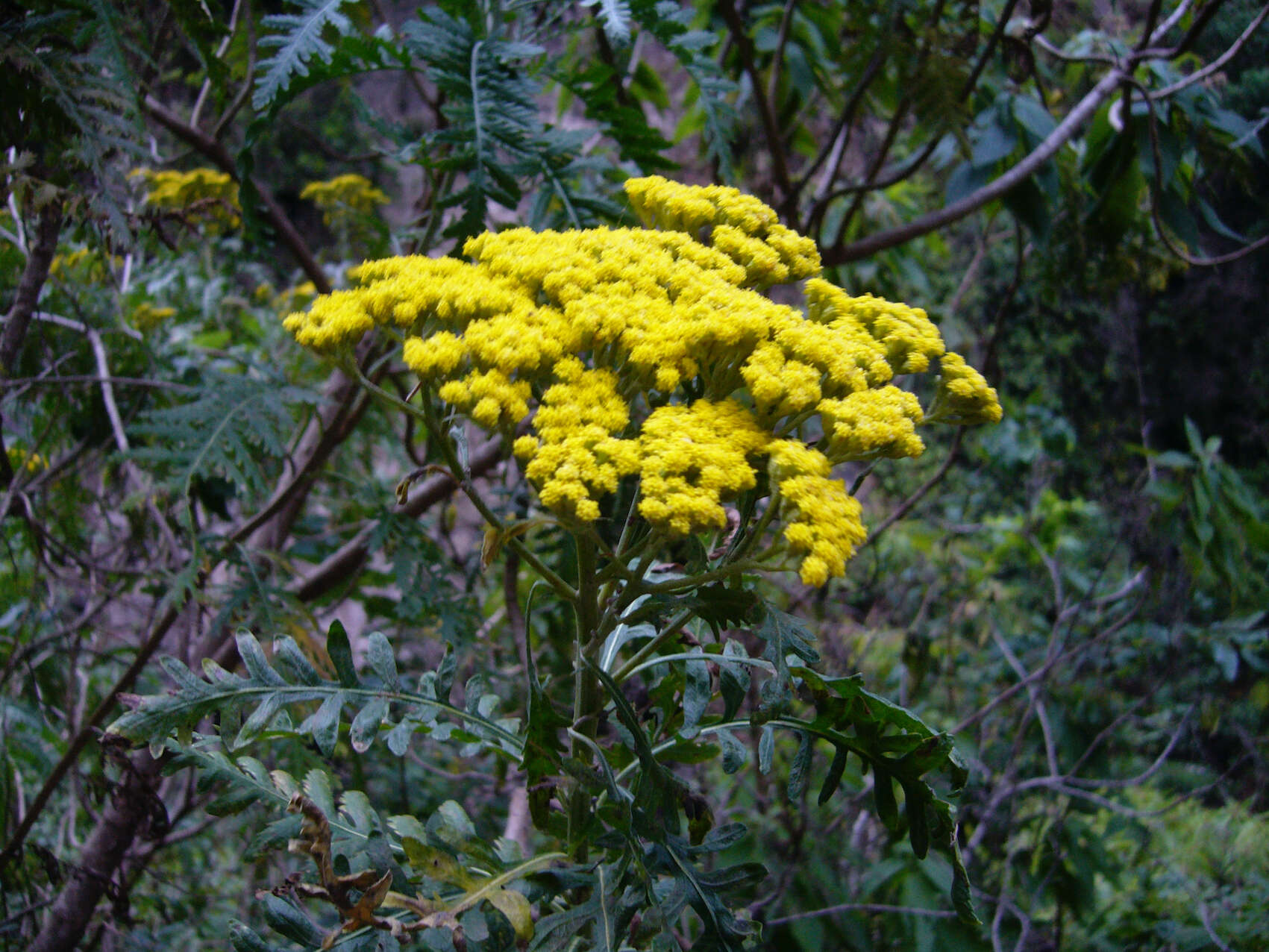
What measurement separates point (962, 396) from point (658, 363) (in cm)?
30

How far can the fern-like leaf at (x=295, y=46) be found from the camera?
1012 millimetres

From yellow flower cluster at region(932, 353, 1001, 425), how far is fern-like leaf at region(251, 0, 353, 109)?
81 centimetres

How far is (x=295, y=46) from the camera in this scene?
105 cm

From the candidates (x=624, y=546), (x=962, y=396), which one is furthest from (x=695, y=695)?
(x=962, y=396)

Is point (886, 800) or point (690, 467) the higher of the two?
point (690, 467)

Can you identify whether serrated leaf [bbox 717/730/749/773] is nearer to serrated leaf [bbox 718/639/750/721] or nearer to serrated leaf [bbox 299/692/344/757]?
serrated leaf [bbox 718/639/750/721]

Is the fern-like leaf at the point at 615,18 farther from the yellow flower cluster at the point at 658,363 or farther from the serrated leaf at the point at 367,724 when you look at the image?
Answer: the serrated leaf at the point at 367,724

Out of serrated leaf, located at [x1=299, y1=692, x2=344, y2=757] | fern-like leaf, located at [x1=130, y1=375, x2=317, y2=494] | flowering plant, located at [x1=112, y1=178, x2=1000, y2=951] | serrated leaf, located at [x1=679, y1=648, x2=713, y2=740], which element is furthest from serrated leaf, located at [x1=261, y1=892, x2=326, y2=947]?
fern-like leaf, located at [x1=130, y1=375, x2=317, y2=494]

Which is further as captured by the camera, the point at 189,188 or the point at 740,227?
the point at 189,188

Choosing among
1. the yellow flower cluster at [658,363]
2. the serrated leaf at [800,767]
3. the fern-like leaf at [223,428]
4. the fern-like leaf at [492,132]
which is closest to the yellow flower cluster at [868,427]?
the yellow flower cluster at [658,363]

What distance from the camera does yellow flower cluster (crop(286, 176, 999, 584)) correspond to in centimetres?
66

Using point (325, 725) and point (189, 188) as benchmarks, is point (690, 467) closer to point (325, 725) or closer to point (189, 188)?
point (325, 725)

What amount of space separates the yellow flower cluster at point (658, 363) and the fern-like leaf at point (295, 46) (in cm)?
35

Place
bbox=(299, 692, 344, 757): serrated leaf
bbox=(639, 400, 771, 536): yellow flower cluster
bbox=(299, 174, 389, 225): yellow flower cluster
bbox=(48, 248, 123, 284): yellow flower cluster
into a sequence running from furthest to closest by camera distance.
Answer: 1. bbox=(299, 174, 389, 225): yellow flower cluster
2. bbox=(48, 248, 123, 284): yellow flower cluster
3. bbox=(299, 692, 344, 757): serrated leaf
4. bbox=(639, 400, 771, 536): yellow flower cluster
